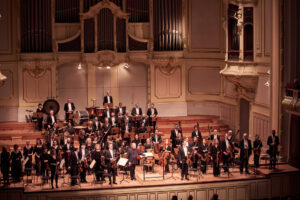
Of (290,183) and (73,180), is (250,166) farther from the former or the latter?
(73,180)

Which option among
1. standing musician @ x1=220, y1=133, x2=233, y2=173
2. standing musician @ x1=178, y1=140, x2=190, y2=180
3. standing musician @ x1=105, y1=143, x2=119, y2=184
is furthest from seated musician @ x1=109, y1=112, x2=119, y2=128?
standing musician @ x1=220, y1=133, x2=233, y2=173

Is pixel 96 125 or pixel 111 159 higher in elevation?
pixel 96 125

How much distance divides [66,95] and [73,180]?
647cm

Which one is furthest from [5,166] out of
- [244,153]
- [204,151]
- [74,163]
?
[244,153]

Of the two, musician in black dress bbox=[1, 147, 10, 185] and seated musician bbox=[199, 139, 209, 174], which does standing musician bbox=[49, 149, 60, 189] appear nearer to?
musician in black dress bbox=[1, 147, 10, 185]

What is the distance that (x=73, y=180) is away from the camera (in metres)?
13.7

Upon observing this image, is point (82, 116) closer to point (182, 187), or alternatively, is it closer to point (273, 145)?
point (182, 187)

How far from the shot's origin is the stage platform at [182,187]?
13359mm

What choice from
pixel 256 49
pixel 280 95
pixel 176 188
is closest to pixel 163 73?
pixel 256 49

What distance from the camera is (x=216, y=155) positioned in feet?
46.5

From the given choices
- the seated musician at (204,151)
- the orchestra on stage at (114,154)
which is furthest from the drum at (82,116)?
the seated musician at (204,151)

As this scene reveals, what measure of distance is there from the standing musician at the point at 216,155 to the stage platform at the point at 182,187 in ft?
0.67

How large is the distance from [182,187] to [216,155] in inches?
53.4

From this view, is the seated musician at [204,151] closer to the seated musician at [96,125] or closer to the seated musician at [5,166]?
the seated musician at [96,125]
